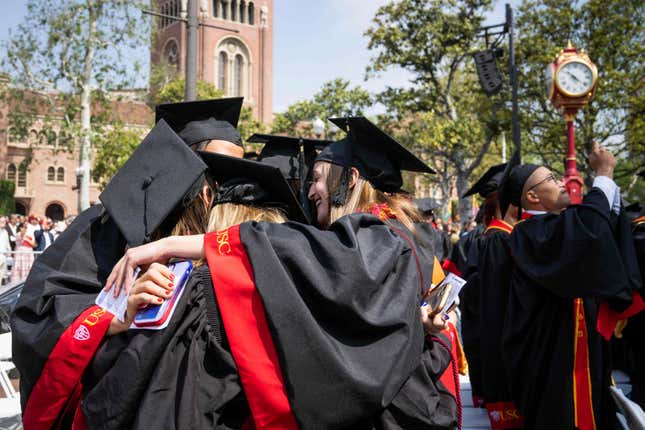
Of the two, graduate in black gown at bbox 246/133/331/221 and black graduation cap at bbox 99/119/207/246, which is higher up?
graduate in black gown at bbox 246/133/331/221

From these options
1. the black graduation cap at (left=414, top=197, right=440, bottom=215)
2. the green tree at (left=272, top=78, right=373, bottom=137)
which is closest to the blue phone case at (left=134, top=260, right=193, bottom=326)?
the black graduation cap at (left=414, top=197, right=440, bottom=215)

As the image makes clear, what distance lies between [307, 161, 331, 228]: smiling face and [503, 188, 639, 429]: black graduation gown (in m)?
1.46

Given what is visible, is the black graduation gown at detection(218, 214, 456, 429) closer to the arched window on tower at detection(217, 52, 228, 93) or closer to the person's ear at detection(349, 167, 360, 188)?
the person's ear at detection(349, 167, 360, 188)

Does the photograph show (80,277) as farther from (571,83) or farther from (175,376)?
(571,83)

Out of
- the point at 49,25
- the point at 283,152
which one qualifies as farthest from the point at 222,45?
the point at 283,152

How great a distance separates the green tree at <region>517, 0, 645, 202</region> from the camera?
696 inches

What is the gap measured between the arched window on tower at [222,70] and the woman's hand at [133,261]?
61846 mm

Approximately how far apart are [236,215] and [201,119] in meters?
0.94

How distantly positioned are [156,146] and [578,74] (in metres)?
9.73

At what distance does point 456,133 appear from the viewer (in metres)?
21.7

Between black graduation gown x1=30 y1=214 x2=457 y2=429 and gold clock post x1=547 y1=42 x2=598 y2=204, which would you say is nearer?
black graduation gown x1=30 y1=214 x2=457 y2=429

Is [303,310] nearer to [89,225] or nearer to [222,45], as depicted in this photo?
[89,225]

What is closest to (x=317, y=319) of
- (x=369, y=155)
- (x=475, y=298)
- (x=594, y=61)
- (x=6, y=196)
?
(x=369, y=155)

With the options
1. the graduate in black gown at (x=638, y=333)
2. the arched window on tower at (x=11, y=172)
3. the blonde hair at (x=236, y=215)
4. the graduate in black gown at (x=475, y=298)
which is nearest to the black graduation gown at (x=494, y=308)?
the graduate in black gown at (x=475, y=298)
